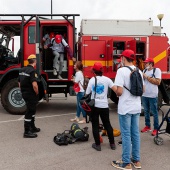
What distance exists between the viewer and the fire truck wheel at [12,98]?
7.51m

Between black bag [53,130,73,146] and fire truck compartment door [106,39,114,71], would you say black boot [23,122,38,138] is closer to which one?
black bag [53,130,73,146]

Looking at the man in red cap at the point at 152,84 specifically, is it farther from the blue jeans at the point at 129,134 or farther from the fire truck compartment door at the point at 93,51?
the fire truck compartment door at the point at 93,51

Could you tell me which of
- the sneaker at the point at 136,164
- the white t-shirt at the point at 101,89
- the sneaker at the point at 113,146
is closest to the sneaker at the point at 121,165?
the sneaker at the point at 136,164

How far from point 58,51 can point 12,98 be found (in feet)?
6.39

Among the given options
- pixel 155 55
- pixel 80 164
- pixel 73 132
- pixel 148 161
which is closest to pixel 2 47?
pixel 73 132

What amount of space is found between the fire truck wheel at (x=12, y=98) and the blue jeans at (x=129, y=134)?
442 cm

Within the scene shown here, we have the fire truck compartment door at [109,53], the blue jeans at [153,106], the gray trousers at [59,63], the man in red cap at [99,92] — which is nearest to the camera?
Result: the man in red cap at [99,92]

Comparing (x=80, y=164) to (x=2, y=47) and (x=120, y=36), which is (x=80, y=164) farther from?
(x=2, y=47)

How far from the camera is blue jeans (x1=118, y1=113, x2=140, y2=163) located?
3.75 metres

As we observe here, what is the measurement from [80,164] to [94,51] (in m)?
4.34

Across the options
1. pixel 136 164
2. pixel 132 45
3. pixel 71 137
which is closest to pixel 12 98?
pixel 71 137

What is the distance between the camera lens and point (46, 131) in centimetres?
595

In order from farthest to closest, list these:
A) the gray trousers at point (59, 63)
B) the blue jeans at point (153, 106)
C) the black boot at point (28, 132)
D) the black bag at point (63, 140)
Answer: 1. the gray trousers at point (59, 63)
2. the blue jeans at point (153, 106)
3. the black boot at point (28, 132)
4. the black bag at point (63, 140)

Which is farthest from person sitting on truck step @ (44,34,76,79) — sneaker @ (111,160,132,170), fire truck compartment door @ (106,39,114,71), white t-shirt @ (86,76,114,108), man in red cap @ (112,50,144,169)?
sneaker @ (111,160,132,170)
